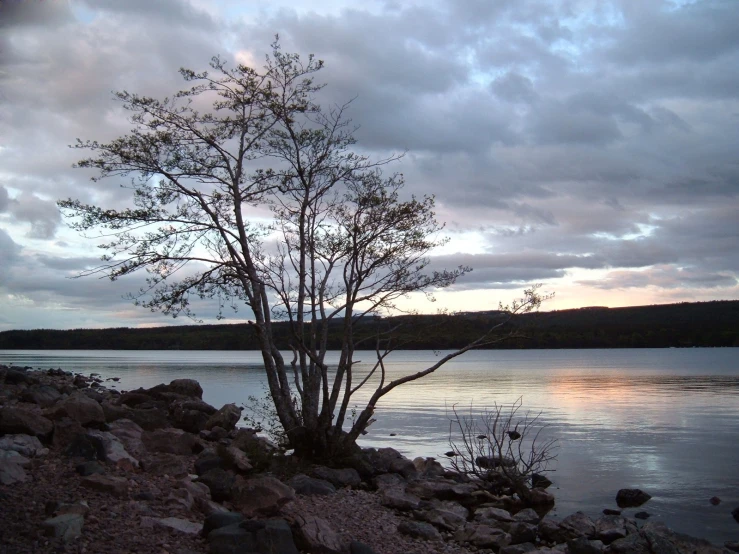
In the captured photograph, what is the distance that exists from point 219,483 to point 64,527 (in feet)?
13.4

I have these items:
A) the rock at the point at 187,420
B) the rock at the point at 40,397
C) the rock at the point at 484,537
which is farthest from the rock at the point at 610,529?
the rock at the point at 40,397

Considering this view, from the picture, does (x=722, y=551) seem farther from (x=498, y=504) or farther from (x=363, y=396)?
(x=363, y=396)

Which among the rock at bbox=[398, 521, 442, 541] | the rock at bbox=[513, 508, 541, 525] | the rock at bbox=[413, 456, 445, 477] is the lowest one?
the rock at bbox=[513, 508, 541, 525]

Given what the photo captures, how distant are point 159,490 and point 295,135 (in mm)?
8119

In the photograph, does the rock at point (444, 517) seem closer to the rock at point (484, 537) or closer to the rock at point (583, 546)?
the rock at point (484, 537)

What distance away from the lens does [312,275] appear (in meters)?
16.7

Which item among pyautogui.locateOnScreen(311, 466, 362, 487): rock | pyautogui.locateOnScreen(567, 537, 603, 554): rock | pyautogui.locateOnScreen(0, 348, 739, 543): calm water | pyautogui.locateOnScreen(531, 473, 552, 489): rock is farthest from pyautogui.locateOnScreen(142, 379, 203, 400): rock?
pyautogui.locateOnScreen(567, 537, 603, 554): rock

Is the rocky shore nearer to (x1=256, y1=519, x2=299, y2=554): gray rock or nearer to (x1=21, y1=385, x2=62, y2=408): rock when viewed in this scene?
(x1=256, y1=519, x2=299, y2=554): gray rock

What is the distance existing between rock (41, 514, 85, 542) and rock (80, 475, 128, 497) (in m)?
1.70

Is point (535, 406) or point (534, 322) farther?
point (535, 406)

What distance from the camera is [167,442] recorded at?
52.1ft

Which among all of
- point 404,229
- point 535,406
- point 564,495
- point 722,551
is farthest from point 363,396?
point 722,551

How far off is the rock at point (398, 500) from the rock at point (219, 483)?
320cm

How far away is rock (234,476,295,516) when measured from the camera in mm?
11320
